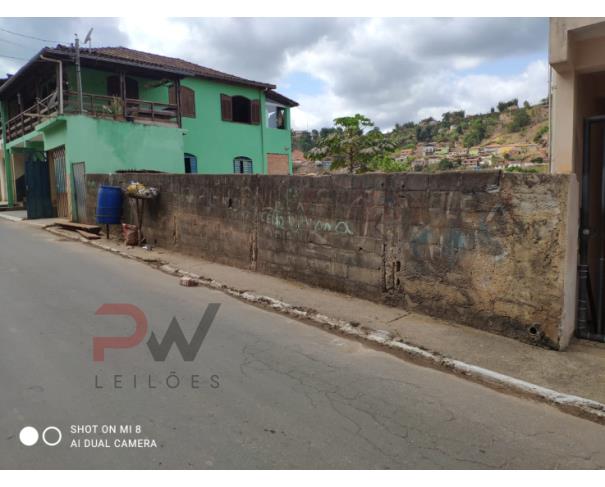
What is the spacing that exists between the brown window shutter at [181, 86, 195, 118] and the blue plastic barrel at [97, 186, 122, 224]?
1096cm

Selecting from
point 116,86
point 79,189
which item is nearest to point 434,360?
point 79,189

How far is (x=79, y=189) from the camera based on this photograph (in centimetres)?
1630

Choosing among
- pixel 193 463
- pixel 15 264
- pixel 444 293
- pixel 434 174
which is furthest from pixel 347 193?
pixel 15 264

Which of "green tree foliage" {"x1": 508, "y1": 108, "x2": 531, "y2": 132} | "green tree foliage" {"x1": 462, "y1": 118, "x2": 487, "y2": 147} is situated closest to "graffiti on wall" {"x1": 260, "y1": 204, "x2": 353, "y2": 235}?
"green tree foliage" {"x1": 462, "y1": 118, "x2": 487, "y2": 147}

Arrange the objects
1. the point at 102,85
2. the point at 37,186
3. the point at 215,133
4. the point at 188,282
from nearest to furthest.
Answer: the point at 188,282, the point at 37,186, the point at 102,85, the point at 215,133

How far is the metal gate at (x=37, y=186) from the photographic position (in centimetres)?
1801

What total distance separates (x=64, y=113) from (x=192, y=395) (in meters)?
16.2

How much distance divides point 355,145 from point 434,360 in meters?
15.9

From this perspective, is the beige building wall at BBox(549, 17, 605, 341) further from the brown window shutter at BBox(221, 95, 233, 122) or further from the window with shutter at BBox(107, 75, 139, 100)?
the brown window shutter at BBox(221, 95, 233, 122)

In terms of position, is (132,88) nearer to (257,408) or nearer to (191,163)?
(191,163)

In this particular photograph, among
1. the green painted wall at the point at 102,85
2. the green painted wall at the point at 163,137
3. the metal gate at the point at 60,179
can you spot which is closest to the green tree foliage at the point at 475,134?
the green painted wall at the point at 163,137

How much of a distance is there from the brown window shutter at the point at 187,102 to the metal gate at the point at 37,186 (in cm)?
667

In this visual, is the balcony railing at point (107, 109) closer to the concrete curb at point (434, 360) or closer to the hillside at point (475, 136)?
the concrete curb at point (434, 360)

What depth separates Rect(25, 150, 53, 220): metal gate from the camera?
1801 centimetres
